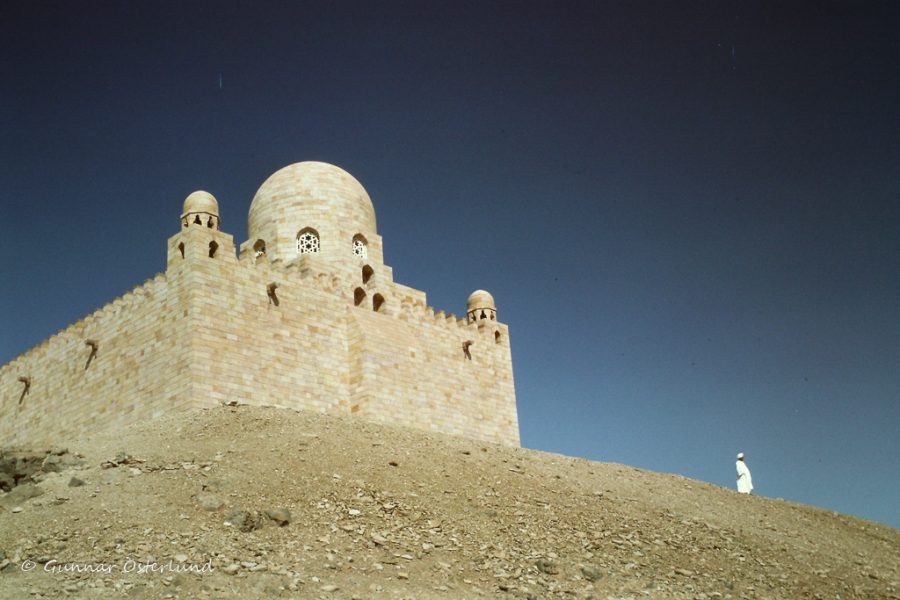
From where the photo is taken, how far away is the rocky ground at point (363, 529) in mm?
9141

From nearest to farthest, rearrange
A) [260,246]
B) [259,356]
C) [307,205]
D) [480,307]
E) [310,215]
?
[259,356]
[310,215]
[307,205]
[260,246]
[480,307]

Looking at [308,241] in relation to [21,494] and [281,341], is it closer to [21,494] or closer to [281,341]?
[281,341]

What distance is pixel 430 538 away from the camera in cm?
1073

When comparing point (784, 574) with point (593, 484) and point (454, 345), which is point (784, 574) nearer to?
point (593, 484)

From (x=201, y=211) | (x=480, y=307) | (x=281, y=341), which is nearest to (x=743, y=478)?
(x=480, y=307)

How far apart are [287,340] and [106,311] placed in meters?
5.29

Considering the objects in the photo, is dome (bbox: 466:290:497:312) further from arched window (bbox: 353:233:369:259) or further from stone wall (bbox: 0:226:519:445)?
arched window (bbox: 353:233:369:259)

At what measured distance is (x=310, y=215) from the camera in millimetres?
24422

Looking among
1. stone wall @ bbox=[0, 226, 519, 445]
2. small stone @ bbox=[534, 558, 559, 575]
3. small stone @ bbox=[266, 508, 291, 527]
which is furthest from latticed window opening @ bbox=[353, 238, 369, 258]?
small stone @ bbox=[534, 558, 559, 575]

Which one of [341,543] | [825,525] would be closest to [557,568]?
[341,543]

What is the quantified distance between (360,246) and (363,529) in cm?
1518

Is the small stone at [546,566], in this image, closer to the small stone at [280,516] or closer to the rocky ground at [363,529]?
the rocky ground at [363,529]

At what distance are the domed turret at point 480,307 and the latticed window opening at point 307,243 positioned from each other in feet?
19.3

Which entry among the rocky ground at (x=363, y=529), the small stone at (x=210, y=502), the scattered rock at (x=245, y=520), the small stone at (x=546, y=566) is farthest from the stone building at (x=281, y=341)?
the small stone at (x=546, y=566)
